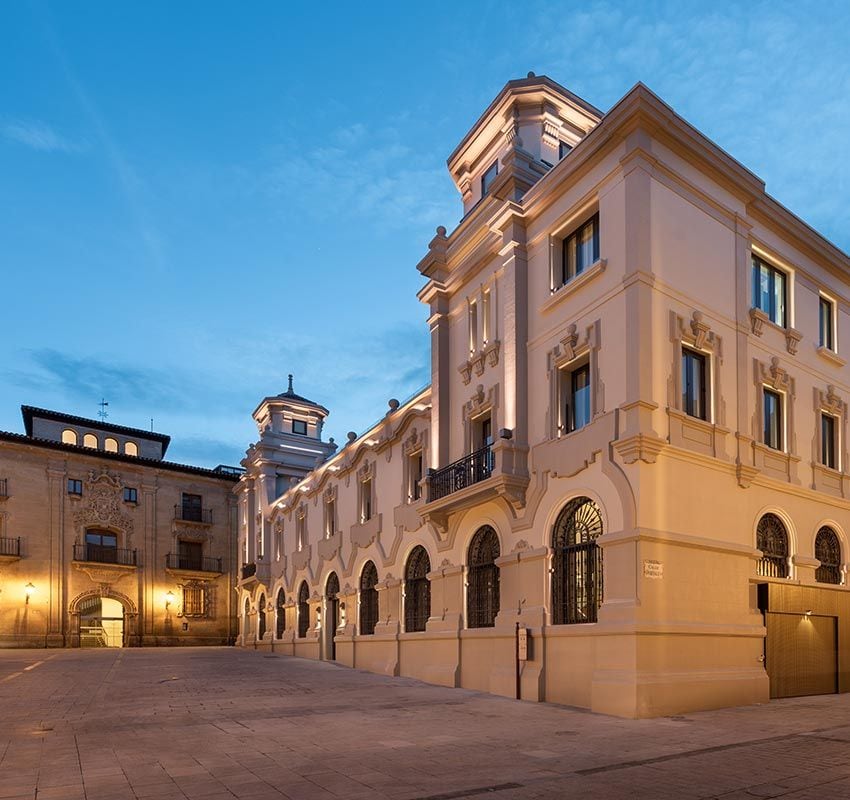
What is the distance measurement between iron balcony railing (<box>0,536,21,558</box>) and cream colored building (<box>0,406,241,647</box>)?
59mm

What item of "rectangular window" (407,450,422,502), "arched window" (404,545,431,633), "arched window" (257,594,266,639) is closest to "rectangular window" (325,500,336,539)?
"rectangular window" (407,450,422,502)

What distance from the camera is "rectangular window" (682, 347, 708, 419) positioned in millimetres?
17109

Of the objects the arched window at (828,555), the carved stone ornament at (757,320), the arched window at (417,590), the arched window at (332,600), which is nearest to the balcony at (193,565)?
the arched window at (332,600)

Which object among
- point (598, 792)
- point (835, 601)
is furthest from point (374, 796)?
point (835, 601)

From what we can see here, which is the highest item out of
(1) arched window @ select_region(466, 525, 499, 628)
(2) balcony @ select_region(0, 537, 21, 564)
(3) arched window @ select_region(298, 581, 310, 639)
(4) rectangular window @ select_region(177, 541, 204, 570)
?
(1) arched window @ select_region(466, 525, 499, 628)

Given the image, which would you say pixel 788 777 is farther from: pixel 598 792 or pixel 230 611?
pixel 230 611

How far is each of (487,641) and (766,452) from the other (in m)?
8.10

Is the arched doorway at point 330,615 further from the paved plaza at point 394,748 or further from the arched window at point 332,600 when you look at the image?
the paved plaza at point 394,748

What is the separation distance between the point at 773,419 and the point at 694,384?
383cm

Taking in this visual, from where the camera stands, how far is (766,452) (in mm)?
18750

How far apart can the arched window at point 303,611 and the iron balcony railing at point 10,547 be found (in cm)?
1699

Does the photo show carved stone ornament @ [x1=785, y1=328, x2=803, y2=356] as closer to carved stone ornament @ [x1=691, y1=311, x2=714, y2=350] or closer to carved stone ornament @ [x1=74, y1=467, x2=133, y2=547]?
carved stone ornament @ [x1=691, y1=311, x2=714, y2=350]

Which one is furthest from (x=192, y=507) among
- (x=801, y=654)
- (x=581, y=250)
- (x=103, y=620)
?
(x=801, y=654)

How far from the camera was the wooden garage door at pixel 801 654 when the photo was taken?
→ 57.7 feet
